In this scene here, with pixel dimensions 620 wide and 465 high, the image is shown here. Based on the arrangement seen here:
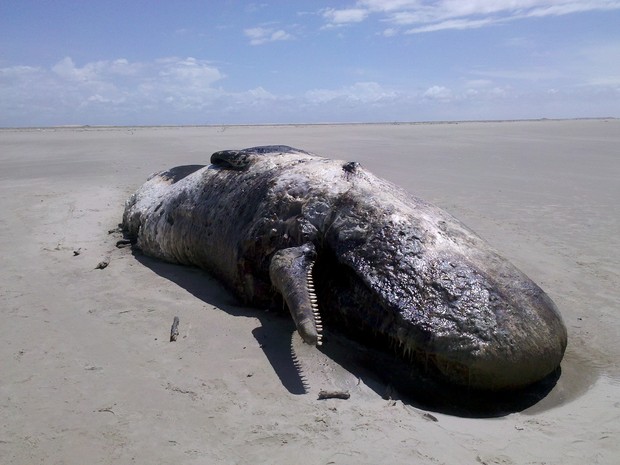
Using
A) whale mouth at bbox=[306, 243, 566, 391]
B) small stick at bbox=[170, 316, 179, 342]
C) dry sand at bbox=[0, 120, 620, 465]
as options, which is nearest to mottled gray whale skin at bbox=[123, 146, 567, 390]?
whale mouth at bbox=[306, 243, 566, 391]

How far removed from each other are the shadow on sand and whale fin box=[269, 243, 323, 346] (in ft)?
0.98

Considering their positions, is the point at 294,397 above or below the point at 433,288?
below

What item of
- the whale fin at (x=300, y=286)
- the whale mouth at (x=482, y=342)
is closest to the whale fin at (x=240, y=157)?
the whale fin at (x=300, y=286)

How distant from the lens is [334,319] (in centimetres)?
461

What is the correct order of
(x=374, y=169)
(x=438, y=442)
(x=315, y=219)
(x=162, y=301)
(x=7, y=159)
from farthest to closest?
(x=7, y=159)
(x=374, y=169)
(x=162, y=301)
(x=315, y=219)
(x=438, y=442)

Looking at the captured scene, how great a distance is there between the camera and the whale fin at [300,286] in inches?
151

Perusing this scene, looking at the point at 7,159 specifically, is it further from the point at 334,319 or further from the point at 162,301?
the point at 334,319

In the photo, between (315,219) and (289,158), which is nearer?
(315,219)

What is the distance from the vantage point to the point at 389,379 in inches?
156

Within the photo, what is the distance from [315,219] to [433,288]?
4.43 feet

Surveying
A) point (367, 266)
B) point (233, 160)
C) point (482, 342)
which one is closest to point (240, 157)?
point (233, 160)

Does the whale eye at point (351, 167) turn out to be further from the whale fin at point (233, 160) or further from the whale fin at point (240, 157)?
the whale fin at point (233, 160)

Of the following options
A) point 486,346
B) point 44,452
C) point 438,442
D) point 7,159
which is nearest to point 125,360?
point 44,452

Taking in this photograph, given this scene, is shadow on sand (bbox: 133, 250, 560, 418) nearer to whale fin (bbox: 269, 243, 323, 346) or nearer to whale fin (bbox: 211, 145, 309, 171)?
whale fin (bbox: 269, 243, 323, 346)
